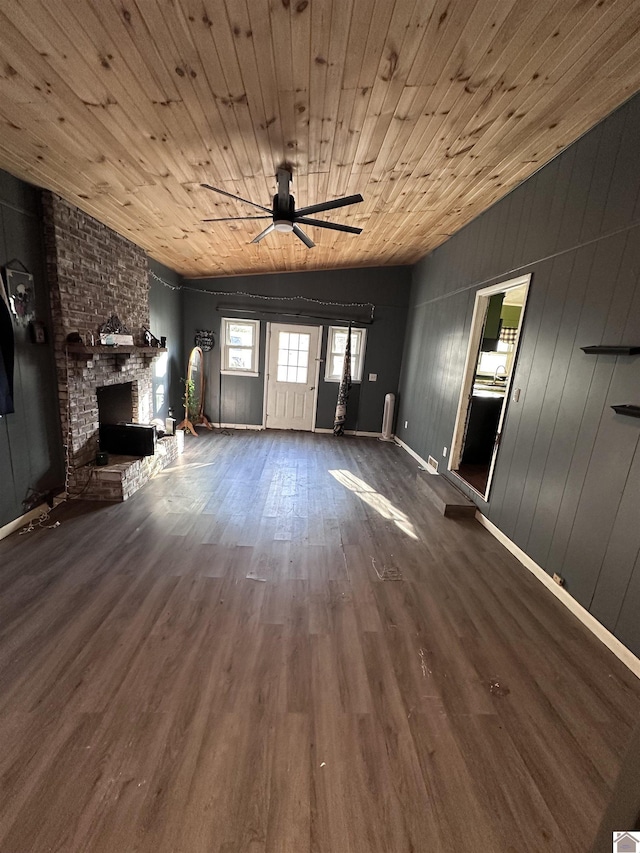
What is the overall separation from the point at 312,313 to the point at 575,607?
5.52m

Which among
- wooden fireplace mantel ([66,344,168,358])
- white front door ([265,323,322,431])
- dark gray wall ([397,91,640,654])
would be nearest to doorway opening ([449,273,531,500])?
dark gray wall ([397,91,640,654])

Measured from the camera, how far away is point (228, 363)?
6.58 m

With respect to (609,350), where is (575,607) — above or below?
below

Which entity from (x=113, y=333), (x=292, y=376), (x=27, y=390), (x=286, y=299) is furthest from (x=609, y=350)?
(x=286, y=299)

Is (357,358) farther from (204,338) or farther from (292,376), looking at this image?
(204,338)

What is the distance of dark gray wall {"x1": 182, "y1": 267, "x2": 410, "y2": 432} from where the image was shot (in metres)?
6.33

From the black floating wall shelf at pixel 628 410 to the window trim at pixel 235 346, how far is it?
5421 mm

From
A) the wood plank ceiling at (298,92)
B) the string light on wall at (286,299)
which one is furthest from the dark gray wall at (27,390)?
the string light on wall at (286,299)

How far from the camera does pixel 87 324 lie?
3410mm

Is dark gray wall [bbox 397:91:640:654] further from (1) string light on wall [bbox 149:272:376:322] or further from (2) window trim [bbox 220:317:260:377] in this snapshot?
(2) window trim [bbox 220:317:260:377]

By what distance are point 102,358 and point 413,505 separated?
356 centimetres

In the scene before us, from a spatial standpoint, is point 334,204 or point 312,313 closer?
point 334,204

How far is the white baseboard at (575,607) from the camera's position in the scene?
1914 mm

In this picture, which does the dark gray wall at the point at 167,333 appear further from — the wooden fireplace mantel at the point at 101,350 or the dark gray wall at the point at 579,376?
the dark gray wall at the point at 579,376
